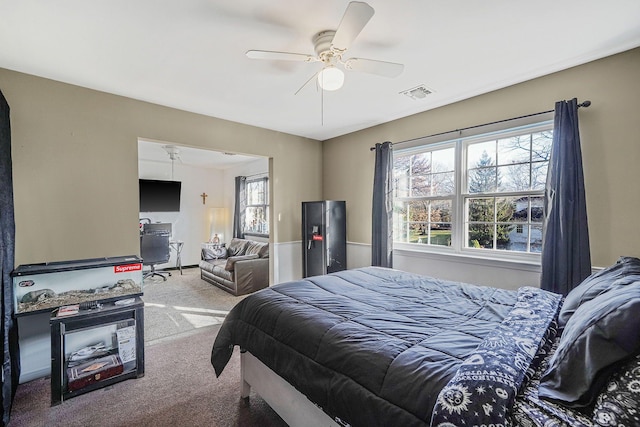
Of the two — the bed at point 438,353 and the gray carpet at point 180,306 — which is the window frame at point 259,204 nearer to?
the gray carpet at point 180,306

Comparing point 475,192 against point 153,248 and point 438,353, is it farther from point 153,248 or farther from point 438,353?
point 153,248

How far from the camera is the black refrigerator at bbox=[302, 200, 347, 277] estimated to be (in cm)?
415

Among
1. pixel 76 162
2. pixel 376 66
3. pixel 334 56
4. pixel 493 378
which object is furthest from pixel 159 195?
pixel 493 378

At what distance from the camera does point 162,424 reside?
180cm

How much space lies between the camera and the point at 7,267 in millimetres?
2020

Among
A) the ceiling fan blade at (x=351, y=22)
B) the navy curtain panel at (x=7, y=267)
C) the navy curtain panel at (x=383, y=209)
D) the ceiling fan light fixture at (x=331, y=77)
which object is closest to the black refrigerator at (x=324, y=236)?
the navy curtain panel at (x=383, y=209)

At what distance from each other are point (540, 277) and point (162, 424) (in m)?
3.16

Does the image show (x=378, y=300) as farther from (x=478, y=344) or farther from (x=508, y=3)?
(x=508, y=3)

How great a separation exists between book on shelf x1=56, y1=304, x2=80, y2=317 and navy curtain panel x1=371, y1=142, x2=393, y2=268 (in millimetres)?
3094

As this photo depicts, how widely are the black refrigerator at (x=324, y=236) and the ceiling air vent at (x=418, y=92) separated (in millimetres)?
1791

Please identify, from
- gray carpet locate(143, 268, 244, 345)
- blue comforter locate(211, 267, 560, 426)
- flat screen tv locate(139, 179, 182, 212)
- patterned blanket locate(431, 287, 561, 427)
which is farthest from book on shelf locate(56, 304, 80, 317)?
flat screen tv locate(139, 179, 182, 212)

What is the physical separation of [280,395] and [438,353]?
3.34ft

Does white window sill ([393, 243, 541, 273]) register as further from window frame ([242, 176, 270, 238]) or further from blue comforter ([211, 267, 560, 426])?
window frame ([242, 176, 270, 238])

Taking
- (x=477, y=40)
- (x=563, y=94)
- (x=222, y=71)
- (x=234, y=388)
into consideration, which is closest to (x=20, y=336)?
(x=234, y=388)
